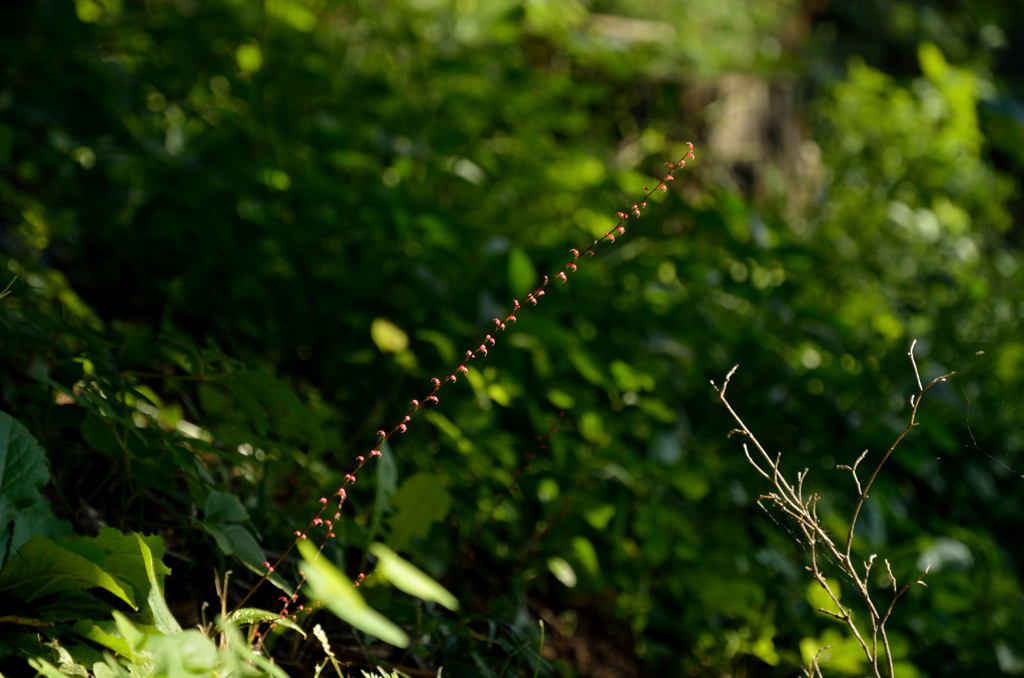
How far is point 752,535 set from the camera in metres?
2.16

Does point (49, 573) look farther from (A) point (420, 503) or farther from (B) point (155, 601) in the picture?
(A) point (420, 503)

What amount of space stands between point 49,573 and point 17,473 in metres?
0.18

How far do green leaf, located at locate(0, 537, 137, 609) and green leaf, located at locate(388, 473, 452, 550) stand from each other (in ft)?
1.50

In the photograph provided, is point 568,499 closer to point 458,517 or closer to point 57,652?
point 458,517

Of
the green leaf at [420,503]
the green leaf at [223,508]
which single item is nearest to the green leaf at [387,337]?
the green leaf at [420,503]

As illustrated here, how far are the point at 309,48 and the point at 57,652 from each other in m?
2.22

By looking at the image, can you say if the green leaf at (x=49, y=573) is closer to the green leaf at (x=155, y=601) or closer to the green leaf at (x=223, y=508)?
the green leaf at (x=155, y=601)

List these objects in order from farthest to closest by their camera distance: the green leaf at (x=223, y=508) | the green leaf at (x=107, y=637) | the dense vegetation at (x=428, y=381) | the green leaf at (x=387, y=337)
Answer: the green leaf at (x=387, y=337) < the dense vegetation at (x=428, y=381) < the green leaf at (x=223, y=508) < the green leaf at (x=107, y=637)

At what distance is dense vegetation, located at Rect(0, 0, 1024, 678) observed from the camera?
1.41m

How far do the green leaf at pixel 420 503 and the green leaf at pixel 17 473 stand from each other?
50 cm

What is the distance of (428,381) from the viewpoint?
2057 mm

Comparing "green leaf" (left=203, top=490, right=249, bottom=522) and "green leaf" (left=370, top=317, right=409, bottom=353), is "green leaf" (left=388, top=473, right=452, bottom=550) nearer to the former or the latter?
"green leaf" (left=203, top=490, right=249, bottom=522)

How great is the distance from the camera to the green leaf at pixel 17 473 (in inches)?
46.8

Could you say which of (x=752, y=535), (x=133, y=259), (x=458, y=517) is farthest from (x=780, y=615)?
(x=133, y=259)
